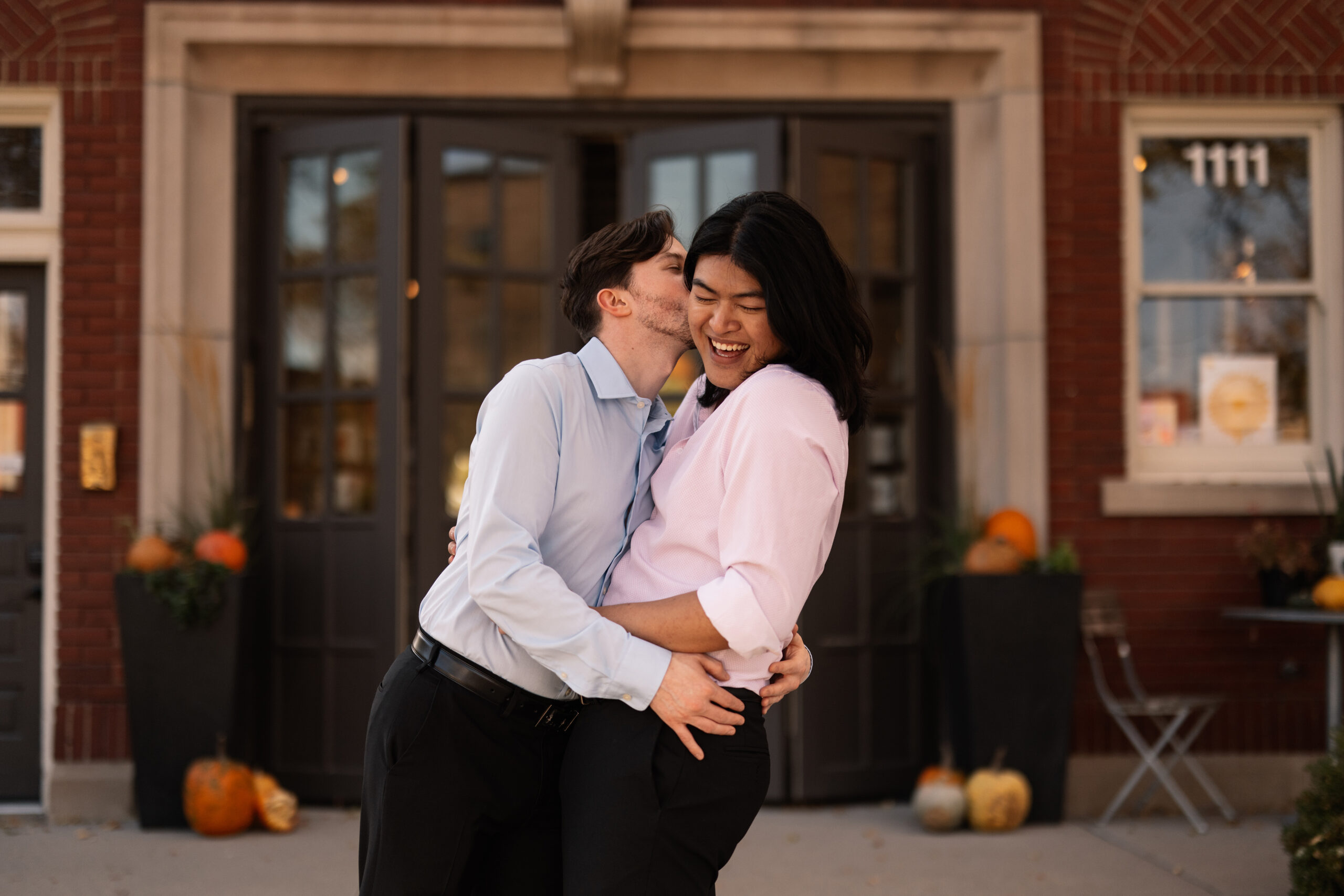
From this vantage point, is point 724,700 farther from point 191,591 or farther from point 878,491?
point 878,491

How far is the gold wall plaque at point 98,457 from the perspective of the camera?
572 centimetres

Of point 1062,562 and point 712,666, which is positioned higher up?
point 712,666

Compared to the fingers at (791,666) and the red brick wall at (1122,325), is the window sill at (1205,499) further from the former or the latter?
the fingers at (791,666)

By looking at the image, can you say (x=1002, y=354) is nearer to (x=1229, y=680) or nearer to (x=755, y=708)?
(x=1229, y=680)

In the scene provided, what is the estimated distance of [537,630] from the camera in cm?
199

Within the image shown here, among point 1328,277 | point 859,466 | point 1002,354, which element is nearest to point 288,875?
point 859,466

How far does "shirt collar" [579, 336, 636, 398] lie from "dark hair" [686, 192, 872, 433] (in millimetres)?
315

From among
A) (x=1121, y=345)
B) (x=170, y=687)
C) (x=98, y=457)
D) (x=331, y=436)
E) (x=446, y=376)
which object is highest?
(x=1121, y=345)

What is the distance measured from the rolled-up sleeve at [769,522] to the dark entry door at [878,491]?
12.8 feet

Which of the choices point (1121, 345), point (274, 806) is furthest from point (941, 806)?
point (274, 806)

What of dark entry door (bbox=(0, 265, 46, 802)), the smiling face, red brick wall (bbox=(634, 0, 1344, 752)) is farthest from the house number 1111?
dark entry door (bbox=(0, 265, 46, 802))

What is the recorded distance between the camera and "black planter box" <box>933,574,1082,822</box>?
5.52 m

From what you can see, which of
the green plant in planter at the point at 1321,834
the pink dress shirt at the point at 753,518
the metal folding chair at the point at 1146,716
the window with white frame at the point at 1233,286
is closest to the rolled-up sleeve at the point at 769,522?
the pink dress shirt at the point at 753,518

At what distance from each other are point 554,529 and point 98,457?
433cm
